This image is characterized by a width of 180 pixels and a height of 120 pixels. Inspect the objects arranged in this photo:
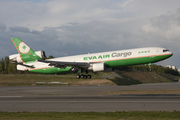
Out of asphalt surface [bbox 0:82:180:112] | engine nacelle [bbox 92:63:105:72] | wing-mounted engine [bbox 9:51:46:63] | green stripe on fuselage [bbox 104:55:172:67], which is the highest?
wing-mounted engine [bbox 9:51:46:63]

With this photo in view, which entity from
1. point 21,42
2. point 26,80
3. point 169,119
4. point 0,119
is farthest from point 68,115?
point 26,80

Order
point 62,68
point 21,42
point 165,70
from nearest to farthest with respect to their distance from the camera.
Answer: point 62,68, point 21,42, point 165,70

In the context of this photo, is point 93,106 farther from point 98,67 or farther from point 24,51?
point 24,51

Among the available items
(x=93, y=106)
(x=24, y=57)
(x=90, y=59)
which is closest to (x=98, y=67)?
(x=90, y=59)

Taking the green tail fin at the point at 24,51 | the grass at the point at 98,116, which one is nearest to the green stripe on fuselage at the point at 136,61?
the green tail fin at the point at 24,51

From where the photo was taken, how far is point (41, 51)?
49250 millimetres

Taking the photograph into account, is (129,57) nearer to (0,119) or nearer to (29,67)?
(29,67)

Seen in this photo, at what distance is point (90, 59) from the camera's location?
149 feet

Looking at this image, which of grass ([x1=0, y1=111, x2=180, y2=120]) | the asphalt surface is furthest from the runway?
grass ([x1=0, y1=111, x2=180, y2=120])

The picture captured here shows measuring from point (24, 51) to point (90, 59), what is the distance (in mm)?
16712

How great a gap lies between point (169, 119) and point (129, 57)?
26.8 meters

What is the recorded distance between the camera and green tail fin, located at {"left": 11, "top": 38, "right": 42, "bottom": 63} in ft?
163

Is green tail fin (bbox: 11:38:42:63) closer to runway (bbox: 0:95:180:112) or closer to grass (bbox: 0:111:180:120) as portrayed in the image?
runway (bbox: 0:95:180:112)

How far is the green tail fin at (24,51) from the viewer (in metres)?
49.8
